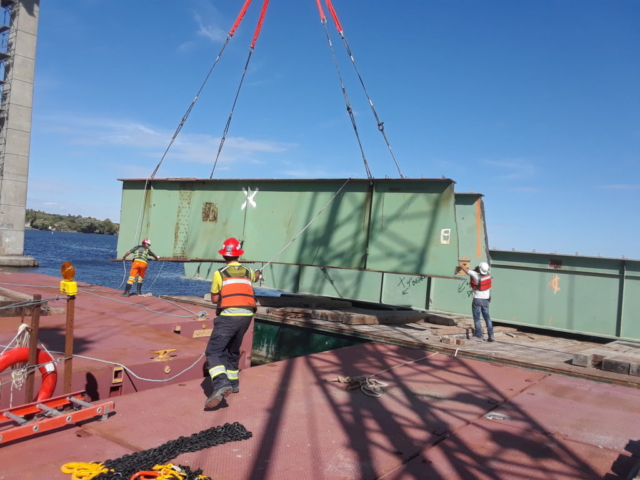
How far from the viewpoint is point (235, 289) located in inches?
197

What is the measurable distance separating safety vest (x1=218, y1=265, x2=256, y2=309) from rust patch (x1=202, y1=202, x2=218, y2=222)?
6131mm

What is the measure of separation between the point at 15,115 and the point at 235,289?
38.2 meters

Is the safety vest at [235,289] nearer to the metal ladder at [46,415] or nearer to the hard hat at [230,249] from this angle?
the hard hat at [230,249]

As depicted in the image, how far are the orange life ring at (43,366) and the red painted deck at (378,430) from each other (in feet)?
1.94

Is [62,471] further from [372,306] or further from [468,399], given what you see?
[372,306]

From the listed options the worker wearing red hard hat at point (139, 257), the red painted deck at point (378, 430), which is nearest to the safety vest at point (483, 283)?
the red painted deck at point (378, 430)

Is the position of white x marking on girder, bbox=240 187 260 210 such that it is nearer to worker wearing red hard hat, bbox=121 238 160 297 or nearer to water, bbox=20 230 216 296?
worker wearing red hard hat, bbox=121 238 160 297

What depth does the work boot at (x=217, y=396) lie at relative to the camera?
4547 mm

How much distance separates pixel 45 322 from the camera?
6848mm

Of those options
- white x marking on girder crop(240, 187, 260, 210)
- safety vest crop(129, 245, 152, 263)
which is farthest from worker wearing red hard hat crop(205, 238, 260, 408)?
safety vest crop(129, 245, 152, 263)

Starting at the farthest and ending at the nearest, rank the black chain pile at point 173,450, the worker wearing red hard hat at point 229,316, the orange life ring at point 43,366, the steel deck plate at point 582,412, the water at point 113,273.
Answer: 1. the water at point 113,273
2. the worker wearing red hard hat at point 229,316
3. the steel deck plate at point 582,412
4. the orange life ring at point 43,366
5. the black chain pile at point 173,450

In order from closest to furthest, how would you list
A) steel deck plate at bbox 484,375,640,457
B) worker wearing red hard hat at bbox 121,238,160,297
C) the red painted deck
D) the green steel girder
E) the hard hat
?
the red painted deck < steel deck plate at bbox 484,375,640,457 < the hard hat < the green steel girder < worker wearing red hard hat at bbox 121,238,160,297

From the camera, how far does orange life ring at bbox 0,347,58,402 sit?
4211mm

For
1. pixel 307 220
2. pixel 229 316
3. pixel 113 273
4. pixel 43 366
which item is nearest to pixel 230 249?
pixel 229 316
